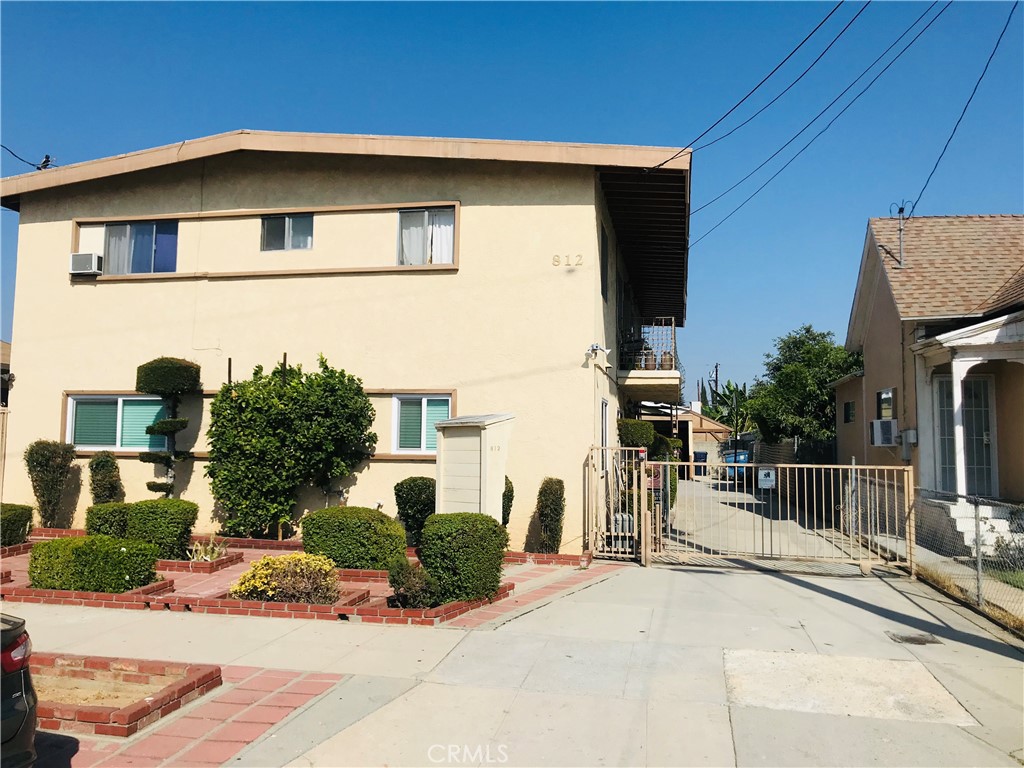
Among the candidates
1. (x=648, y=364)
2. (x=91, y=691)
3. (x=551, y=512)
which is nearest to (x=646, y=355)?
(x=648, y=364)

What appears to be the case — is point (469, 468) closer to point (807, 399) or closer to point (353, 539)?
point (353, 539)

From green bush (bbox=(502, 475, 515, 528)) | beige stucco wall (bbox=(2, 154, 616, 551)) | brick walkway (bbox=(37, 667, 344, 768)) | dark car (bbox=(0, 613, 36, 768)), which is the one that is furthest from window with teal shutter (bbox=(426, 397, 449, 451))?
dark car (bbox=(0, 613, 36, 768))

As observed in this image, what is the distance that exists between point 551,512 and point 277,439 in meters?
4.43

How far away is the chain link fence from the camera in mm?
8406

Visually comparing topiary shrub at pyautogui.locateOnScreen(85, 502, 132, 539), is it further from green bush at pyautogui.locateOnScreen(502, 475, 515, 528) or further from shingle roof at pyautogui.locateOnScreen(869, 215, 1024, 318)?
shingle roof at pyautogui.locateOnScreen(869, 215, 1024, 318)

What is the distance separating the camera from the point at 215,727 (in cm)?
506

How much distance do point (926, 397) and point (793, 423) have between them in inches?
442

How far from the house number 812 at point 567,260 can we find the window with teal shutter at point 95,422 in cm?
817

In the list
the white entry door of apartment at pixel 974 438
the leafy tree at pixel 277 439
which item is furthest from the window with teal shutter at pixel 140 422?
the white entry door of apartment at pixel 974 438

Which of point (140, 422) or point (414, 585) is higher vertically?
point (140, 422)

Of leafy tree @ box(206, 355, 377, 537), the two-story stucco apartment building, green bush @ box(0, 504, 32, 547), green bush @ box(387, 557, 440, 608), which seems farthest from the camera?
the two-story stucco apartment building

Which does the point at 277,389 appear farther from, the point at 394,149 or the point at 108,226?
the point at 108,226

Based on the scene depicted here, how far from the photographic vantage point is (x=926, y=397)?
13.6m

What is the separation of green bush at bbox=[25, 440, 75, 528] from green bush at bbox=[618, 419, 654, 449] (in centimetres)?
1003
